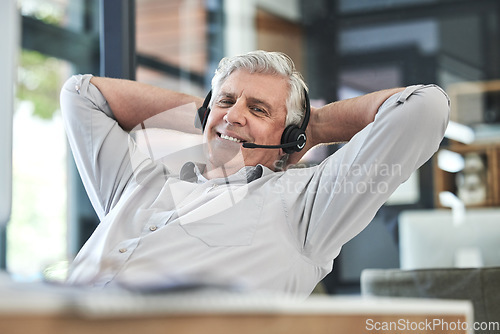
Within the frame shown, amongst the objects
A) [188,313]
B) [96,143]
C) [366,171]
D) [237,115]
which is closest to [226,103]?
[237,115]

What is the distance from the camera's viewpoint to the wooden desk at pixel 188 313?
0.41 metres

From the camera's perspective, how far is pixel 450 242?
2.27 metres

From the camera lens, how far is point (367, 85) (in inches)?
137

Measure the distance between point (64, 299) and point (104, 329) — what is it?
4cm

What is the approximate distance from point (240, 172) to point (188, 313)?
988 mm

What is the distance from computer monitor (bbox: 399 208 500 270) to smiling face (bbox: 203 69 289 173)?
36.1 inches

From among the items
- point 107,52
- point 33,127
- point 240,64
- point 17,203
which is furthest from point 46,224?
point 240,64

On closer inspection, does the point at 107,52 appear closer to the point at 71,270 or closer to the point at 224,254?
the point at 224,254

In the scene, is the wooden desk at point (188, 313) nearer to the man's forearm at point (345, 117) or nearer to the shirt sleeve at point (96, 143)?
the man's forearm at point (345, 117)

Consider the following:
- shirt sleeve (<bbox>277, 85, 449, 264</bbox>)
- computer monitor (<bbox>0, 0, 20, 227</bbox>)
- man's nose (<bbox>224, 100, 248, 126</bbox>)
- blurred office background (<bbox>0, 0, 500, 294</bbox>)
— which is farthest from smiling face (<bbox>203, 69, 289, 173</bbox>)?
blurred office background (<bbox>0, 0, 500, 294</bbox>)

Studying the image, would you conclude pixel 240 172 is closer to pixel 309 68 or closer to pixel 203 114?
pixel 203 114

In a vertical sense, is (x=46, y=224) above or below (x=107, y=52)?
below

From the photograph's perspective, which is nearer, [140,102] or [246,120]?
[246,120]

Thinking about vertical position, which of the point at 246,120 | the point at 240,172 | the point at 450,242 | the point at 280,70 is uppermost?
the point at 280,70
